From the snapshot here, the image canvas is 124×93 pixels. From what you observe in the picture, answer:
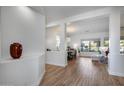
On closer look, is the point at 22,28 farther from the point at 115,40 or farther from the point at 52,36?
the point at 52,36

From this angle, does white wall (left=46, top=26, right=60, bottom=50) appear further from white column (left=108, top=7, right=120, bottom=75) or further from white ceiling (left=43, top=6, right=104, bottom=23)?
white column (left=108, top=7, right=120, bottom=75)

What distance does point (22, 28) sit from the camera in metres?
3.25

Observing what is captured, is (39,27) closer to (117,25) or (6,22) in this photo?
(6,22)

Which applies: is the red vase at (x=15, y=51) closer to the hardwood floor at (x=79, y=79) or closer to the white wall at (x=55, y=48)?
the hardwood floor at (x=79, y=79)

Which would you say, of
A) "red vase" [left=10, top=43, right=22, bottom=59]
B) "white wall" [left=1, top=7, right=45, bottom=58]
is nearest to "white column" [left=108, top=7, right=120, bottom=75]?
"white wall" [left=1, top=7, right=45, bottom=58]

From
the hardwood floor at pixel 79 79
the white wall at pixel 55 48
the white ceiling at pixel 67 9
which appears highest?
the white ceiling at pixel 67 9

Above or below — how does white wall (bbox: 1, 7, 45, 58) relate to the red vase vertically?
above

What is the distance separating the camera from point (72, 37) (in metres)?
13.8

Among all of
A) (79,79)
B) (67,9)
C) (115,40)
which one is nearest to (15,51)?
(79,79)

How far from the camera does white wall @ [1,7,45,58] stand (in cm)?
262

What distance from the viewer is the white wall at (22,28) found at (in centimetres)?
262

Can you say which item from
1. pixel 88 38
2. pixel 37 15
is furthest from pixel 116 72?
pixel 88 38

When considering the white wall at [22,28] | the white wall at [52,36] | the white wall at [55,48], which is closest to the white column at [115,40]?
the white wall at [55,48]

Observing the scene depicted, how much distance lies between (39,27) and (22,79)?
252 cm
